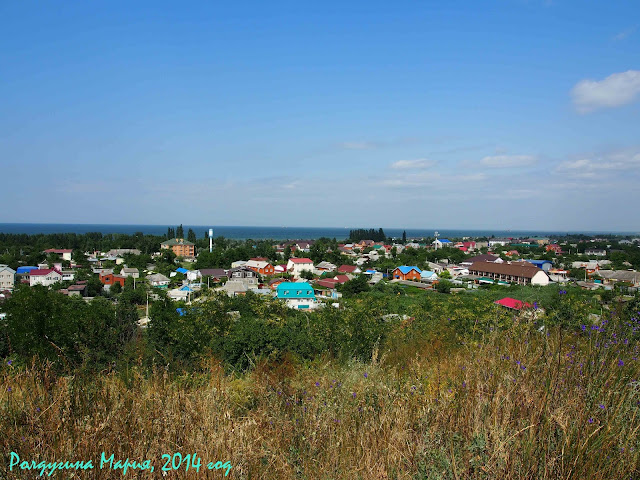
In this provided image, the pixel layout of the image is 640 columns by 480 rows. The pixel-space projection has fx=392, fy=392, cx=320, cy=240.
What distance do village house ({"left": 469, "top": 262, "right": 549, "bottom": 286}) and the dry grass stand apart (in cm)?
3939

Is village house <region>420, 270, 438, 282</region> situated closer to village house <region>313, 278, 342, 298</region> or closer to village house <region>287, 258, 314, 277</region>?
village house <region>313, 278, 342, 298</region>

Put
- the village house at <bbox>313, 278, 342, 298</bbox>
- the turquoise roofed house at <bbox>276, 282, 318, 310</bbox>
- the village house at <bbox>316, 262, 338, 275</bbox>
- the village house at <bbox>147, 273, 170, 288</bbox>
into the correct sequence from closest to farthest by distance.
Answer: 1. the turquoise roofed house at <bbox>276, 282, 318, 310</bbox>
2. the village house at <bbox>313, 278, 342, 298</bbox>
3. the village house at <bbox>147, 273, 170, 288</bbox>
4. the village house at <bbox>316, 262, 338, 275</bbox>

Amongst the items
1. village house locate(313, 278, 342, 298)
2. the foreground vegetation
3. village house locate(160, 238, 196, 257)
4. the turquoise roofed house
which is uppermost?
the foreground vegetation

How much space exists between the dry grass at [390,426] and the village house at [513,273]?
Answer: 39.4m

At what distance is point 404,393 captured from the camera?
86.3 inches

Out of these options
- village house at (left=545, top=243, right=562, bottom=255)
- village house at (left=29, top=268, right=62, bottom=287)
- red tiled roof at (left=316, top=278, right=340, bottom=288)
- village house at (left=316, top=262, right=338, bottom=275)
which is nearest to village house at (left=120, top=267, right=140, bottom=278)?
village house at (left=29, top=268, right=62, bottom=287)

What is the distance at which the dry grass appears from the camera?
1497 millimetres

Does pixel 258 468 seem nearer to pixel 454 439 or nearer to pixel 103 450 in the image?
pixel 103 450

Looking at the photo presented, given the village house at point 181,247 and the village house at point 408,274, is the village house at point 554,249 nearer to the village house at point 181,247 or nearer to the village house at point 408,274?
the village house at point 408,274

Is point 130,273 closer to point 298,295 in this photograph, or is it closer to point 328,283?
point 328,283

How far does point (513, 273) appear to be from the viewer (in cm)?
3966

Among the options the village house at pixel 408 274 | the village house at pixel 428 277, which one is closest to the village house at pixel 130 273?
the village house at pixel 408 274

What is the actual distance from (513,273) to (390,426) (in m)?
42.5

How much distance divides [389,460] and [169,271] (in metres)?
45.8
